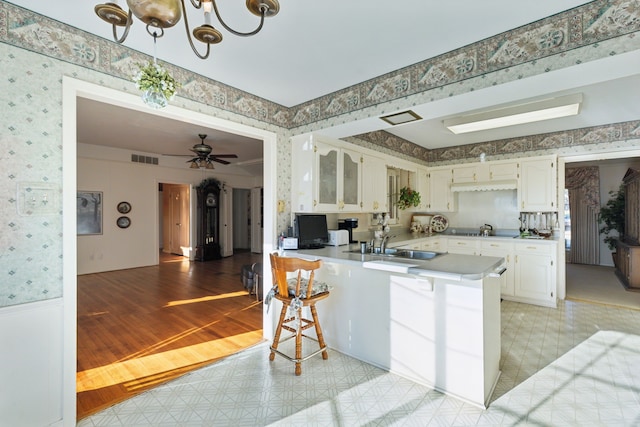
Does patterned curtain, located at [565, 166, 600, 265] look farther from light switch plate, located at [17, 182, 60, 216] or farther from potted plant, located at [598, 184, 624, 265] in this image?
light switch plate, located at [17, 182, 60, 216]

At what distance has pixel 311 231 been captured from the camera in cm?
336

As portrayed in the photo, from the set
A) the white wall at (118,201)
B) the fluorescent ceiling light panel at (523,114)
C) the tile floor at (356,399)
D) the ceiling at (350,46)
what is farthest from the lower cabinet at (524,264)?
the white wall at (118,201)

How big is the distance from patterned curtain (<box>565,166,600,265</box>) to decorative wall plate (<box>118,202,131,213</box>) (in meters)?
10.2

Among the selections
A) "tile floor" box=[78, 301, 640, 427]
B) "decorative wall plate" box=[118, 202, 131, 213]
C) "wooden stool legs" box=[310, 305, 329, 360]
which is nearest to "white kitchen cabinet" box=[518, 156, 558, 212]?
"tile floor" box=[78, 301, 640, 427]

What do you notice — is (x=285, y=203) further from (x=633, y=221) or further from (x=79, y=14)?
(x=633, y=221)

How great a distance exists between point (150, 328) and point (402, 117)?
141 inches

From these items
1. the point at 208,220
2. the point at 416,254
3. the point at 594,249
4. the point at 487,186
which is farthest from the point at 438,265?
the point at 594,249

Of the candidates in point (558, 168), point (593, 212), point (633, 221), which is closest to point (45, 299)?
point (558, 168)

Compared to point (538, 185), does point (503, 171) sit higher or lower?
higher

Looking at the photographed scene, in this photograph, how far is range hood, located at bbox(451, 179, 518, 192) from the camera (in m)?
4.74

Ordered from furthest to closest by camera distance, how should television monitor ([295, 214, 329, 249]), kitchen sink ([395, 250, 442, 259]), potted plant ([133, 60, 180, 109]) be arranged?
television monitor ([295, 214, 329, 249]) → kitchen sink ([395, 250, 442, 259]) → potted plant ([133, 60, 180, 109])

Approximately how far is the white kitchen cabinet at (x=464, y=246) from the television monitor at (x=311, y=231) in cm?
256

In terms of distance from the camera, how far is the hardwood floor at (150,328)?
246cm

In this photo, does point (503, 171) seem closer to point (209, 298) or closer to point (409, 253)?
point (409, 253)
